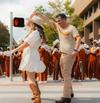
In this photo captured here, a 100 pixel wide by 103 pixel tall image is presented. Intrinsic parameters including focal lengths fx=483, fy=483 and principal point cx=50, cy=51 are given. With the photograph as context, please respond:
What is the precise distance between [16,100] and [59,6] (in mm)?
45652

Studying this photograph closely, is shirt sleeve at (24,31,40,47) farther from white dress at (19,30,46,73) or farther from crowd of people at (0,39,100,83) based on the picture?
crowd of people at (0,39,100,83)

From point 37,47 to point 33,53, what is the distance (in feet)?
0.61

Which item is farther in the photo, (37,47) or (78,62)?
→ (78,62)

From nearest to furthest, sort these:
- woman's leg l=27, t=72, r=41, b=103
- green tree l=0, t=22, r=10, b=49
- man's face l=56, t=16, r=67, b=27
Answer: woman's leg l=27, t=72, r=41, b=103, man's face l=56, t=16, r=67, b=27, green tree l=0, t=22, r=10, b=49

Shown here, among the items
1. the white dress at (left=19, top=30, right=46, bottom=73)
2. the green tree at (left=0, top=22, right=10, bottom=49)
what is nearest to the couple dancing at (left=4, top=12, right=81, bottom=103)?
the white dress at (left=19, top=30, right=46, bottom=73)

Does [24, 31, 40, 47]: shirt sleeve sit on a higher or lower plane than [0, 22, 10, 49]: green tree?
lower

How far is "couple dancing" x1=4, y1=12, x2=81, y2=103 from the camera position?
412 inches

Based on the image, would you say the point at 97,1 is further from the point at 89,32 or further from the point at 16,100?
the point at 16,100

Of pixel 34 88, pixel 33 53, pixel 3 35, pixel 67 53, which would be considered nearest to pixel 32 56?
pixel 33 53

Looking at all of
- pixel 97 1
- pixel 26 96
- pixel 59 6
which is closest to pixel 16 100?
pixel 26 96

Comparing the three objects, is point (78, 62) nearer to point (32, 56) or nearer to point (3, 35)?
point (32, 56)

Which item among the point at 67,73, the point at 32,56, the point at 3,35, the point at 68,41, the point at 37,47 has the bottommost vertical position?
the point at 67,73

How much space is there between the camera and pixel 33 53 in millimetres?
10602

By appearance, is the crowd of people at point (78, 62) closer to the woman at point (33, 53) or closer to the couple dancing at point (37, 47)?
the couple dancing at point (37, 47)
